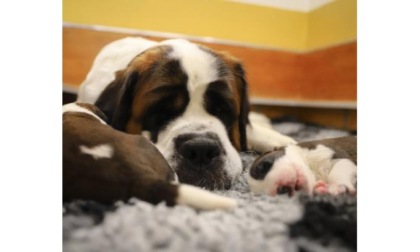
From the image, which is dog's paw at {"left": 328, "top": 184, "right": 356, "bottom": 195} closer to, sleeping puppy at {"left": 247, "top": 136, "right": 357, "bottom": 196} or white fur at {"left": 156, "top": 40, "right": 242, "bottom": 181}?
sleeping puppy at {"left": 247, "top": 136, "right": 357, "bottom": 196}

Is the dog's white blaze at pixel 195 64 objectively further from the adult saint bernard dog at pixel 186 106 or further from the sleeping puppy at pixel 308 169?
the sleeping puppy at pixel 308 169

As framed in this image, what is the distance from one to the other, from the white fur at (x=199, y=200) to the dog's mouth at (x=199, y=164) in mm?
222

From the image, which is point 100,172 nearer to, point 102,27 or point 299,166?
point 299,166

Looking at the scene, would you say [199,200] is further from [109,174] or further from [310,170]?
[310,170]

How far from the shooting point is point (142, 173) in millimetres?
697

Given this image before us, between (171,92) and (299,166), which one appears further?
(171,92)

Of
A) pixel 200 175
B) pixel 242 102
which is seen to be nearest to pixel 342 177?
pixel 200 175

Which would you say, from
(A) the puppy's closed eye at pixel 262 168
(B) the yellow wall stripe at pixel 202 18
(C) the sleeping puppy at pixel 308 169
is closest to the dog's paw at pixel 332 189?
(C) the sleeping puppy at pixel 308 169

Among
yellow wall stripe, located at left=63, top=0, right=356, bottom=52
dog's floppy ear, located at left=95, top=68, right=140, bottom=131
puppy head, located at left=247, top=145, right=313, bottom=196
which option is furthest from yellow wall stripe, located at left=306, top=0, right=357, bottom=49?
dog's floppy ear, located at left=95, top=68, right=140, bottom=131

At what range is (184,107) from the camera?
1032mm

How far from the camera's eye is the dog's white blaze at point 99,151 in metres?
0.70

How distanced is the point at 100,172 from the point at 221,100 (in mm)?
485
